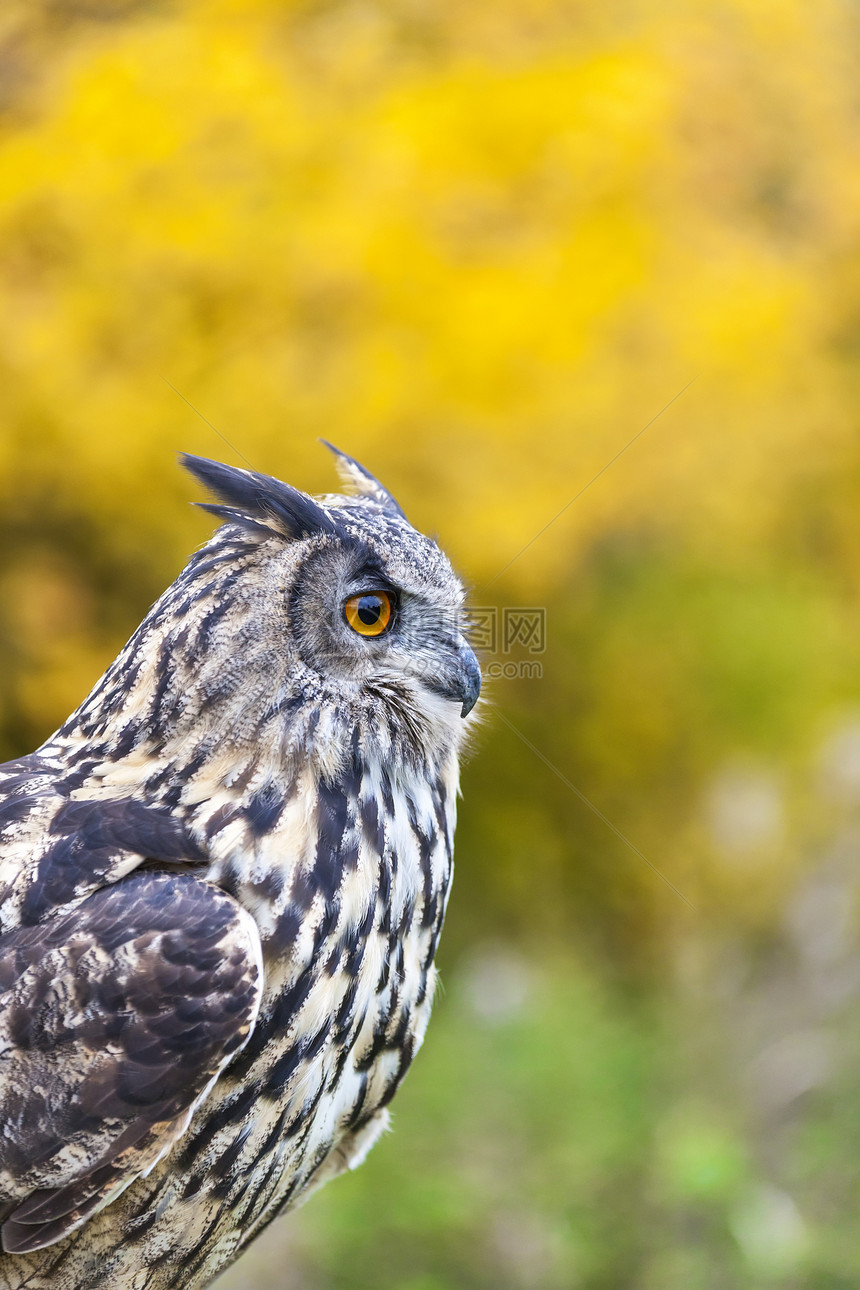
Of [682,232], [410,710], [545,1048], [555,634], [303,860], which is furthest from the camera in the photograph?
[682,232]

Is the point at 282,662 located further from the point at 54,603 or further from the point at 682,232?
the point at 682,232

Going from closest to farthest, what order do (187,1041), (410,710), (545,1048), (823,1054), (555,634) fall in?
(187,1041), (410,710), (823,1054), (545,1048), (555,634)

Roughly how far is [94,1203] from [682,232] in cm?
386

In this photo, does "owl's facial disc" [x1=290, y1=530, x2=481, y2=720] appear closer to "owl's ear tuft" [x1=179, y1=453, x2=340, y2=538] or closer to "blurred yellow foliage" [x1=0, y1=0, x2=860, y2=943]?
"owl's ear tuft" [x1=179, y1=453, x2=340, y2=538]

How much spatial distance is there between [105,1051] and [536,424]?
2.94 m

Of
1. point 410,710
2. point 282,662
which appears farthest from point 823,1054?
point 282,662

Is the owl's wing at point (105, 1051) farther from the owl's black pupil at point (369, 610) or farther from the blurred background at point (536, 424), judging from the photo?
the blurred background at point (536, 424)

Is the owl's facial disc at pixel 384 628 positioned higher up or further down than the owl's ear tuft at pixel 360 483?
further down

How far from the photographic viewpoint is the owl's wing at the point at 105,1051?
4.56 feet

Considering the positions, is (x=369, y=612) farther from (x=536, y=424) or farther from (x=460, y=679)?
(x=536, y=424)

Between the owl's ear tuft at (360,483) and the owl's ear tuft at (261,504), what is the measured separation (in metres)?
0.40

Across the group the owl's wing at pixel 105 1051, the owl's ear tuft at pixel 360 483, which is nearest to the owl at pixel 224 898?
the owl's wing at pixel 105 1051

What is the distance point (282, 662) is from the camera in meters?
1.59

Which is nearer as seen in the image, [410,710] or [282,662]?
[282,662]
